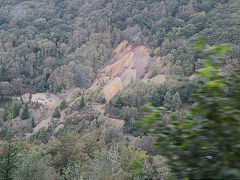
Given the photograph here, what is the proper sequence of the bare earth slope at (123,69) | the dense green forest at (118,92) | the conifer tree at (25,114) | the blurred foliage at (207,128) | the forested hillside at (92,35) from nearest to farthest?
the blurred foliage at (207,128), the dense green forest at (118,92), the conifer tree at (25,114), the bare earth slope at (123,69), the forested hillside at (92,35)

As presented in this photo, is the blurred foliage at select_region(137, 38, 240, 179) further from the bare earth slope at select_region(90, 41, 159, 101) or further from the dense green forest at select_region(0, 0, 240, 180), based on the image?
the bare earth slope at select_region(90, 41, 159, 101)

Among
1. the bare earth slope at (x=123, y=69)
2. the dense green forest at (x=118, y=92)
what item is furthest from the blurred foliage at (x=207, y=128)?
the bare earth slope at (x=123, y=69)

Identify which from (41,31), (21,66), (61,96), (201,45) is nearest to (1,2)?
(41,31)

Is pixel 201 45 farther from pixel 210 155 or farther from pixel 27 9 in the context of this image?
pixel 27 9

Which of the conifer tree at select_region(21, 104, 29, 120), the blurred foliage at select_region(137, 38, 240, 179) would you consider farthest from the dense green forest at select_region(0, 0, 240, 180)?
the conifer tree at select_region(21, 104, 29, 120)

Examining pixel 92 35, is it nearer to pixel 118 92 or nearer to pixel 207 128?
pixel 118 92

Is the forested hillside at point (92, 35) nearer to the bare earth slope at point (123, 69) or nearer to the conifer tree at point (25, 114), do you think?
the bare earth slope at point (123, 69)
